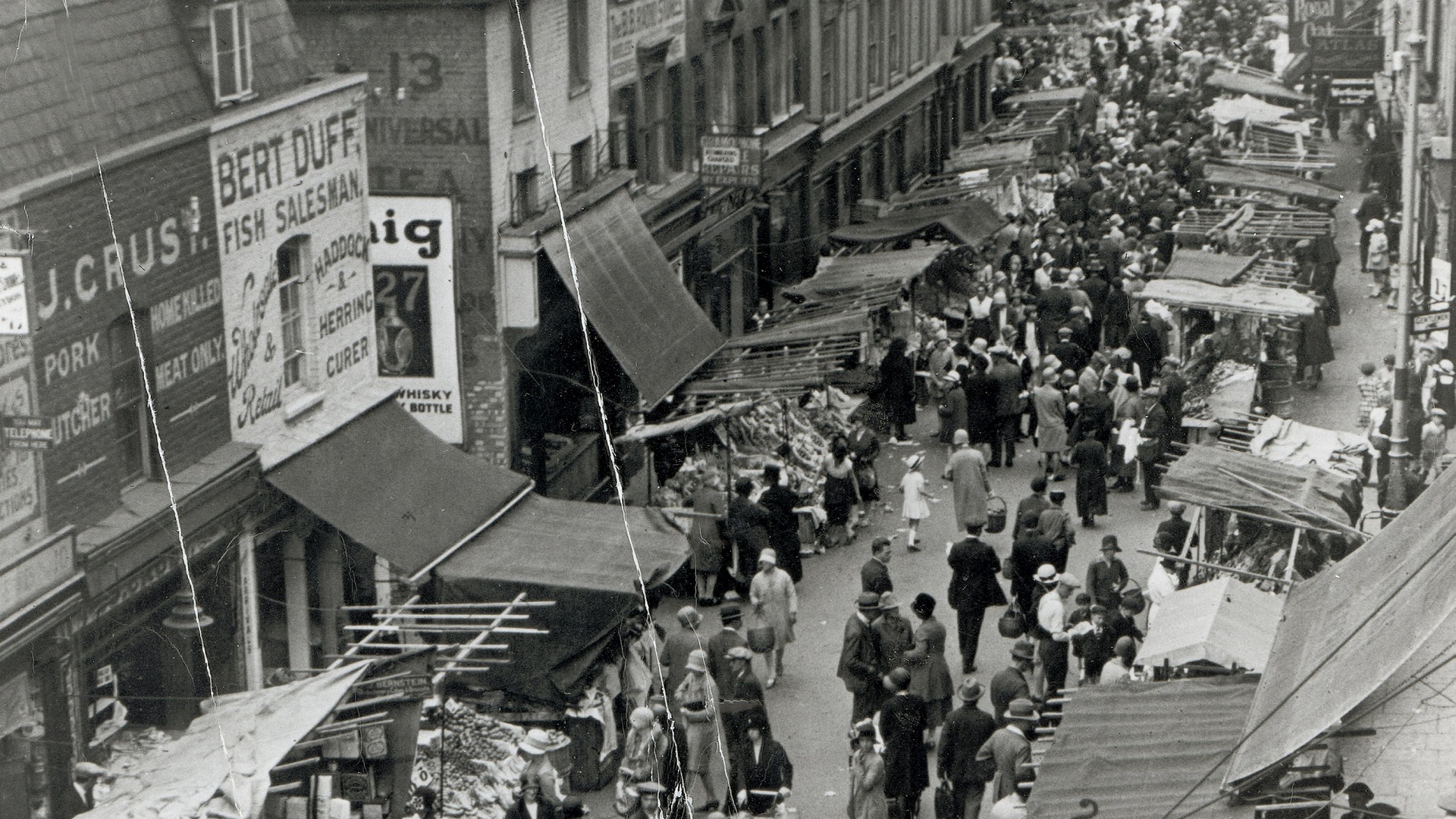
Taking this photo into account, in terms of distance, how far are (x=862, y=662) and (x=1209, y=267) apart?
14.8 metres

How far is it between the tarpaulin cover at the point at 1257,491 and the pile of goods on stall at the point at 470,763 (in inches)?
237

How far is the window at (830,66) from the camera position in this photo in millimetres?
38375

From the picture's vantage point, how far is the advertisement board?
77.4 feet

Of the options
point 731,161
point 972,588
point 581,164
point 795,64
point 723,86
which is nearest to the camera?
point 972,588

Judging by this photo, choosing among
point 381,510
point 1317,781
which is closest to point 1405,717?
point 1317,781

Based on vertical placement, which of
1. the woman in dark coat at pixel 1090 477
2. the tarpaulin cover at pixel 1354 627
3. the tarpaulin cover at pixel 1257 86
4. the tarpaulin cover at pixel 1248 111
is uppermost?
the tarpaulin cover at pixel 1354 627

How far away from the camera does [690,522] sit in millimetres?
22750

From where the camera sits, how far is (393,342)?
934 inches

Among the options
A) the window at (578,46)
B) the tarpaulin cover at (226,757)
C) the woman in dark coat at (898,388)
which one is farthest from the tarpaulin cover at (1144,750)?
the woman in dark coat at (898,388)

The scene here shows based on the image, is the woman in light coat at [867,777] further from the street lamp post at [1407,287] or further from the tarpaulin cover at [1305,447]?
the street lamp post at [1407,287]

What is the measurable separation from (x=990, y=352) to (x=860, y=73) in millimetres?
13712

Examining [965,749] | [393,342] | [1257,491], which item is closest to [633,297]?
[393,342]

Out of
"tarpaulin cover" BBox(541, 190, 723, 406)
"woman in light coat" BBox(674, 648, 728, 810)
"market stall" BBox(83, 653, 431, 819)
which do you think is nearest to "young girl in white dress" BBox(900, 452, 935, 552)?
"tarpaulin cover" BBox(541, 190, 723, 406)

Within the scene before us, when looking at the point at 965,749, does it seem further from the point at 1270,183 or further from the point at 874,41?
the point at 874,41
